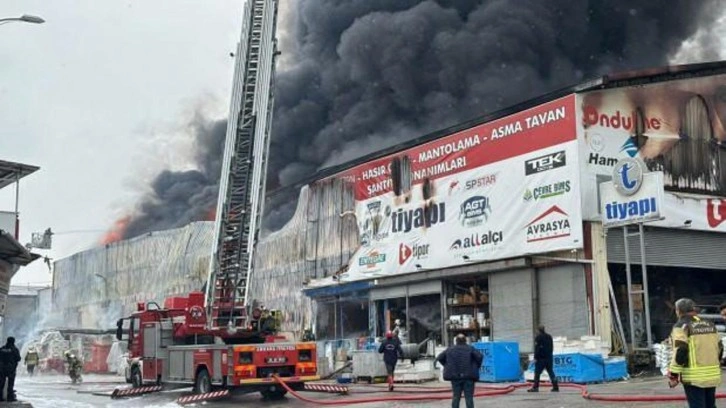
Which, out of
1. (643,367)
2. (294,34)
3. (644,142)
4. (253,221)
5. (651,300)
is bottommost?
(643,367)

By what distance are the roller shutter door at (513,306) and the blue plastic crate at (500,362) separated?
5.08 feet

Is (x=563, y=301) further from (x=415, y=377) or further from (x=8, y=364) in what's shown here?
(x=8, y=364)

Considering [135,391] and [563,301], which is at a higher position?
[563,301]

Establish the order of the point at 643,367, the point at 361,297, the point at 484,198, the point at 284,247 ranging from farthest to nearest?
the point at 284,247
the point at 361,297
the point at 484,198
the point at 643,367

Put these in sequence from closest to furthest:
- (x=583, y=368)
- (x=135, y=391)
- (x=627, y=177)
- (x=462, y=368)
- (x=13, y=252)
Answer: (x=462, y=368) → (x=13, y=252) → (x=583, y=368) → (x=627, y=177) → (x=135, y=391)

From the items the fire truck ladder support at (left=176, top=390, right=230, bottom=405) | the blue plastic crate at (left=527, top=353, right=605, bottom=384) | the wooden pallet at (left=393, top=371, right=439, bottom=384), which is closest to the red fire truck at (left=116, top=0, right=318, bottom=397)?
the fire truck ladder support at (left=176, top=390, right=230, bottom=405)

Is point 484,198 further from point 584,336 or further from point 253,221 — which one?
point 253,221

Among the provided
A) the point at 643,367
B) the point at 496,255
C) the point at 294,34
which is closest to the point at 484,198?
the point at 496,255

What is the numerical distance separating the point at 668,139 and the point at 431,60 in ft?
79.0

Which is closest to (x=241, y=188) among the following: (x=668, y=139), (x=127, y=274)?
(x=668, y=139)

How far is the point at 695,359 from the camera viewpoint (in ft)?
22.8

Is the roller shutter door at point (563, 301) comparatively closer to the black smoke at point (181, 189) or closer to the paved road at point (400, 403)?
the paved road at point (400, 403)

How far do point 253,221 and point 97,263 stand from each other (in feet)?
103

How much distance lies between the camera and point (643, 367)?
18.3 meters
